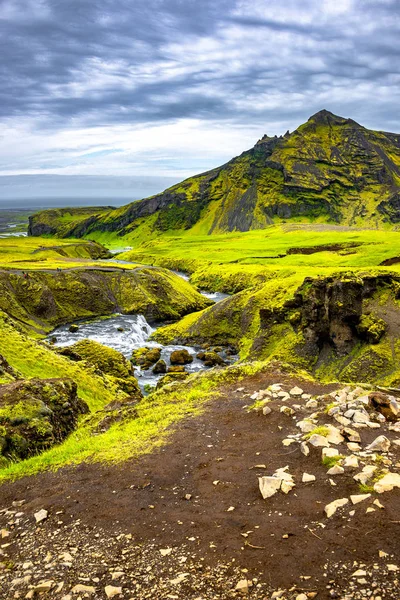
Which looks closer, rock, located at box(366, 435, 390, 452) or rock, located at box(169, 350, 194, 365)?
rock, located at box(366, 435, 390, 452)

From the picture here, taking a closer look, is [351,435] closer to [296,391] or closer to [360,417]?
[360,417]

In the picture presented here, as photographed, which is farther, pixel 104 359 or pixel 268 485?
pixel 104 359

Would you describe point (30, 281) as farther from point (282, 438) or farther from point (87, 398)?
point (282, 438)

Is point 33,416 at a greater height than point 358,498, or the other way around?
point 358,498

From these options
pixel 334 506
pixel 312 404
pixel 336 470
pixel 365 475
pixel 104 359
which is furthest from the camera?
pixel 104 359

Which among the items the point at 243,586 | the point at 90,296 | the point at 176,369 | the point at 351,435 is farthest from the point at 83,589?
the point at 90,296

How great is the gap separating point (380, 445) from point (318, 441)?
1.79 meters

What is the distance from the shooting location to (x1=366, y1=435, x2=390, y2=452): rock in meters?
12.3

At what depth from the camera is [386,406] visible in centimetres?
1498

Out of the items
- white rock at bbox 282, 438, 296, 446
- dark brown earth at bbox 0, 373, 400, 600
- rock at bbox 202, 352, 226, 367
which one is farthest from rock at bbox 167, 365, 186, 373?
white rock at bbox 282, 438, 296, 446

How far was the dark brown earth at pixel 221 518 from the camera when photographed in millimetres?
8406

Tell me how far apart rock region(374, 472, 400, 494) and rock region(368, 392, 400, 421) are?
4.04 metres

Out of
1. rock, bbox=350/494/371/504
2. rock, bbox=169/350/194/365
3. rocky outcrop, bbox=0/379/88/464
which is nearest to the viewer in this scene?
rock, bbox=350/494/371/504

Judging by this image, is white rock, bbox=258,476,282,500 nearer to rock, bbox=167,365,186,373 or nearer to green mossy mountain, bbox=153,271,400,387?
green mossy mountain, bbox=153,271,400,387
